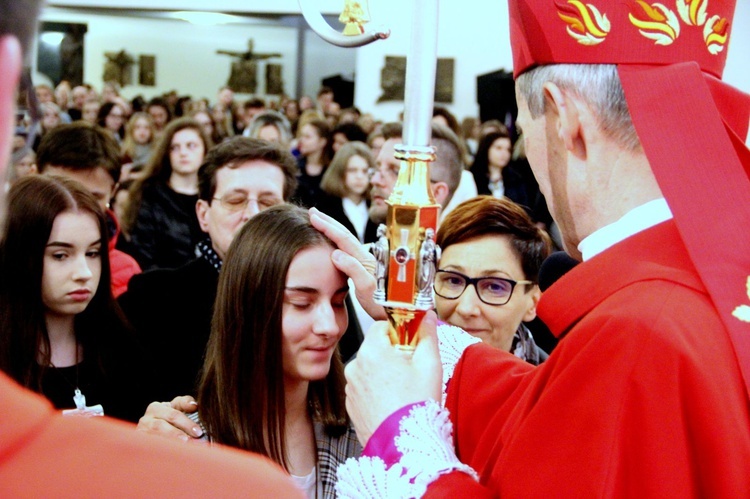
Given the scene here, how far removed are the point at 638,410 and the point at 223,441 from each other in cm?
103

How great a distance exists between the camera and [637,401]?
1.31m

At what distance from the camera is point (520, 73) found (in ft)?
5.57

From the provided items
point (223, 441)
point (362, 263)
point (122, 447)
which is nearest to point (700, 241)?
point (362, 263)

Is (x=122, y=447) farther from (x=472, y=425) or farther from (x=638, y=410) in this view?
(x=472, y=425)

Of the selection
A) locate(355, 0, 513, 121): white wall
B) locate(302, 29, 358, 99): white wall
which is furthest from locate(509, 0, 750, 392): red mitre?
locate(302, 29, 358, 99): white wall

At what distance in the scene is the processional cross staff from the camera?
143cm

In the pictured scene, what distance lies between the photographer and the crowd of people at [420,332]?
Answer: 130 cm

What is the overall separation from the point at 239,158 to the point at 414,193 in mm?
1852

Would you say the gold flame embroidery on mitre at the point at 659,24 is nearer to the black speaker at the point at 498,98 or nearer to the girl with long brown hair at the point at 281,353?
the girl with long brown hair at the point at 281,353

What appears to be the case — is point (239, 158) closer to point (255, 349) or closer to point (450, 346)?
point (255, 349)

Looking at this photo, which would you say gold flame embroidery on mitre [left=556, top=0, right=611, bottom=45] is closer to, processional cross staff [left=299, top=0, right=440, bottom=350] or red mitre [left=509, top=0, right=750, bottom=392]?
red mitre [left=509, top=0, right=750, bottom=392]

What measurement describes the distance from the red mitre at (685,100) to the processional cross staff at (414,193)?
27 centimetres

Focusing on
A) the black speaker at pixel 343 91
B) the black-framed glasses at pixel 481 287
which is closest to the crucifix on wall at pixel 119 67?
the black speaker at pixel 343 91

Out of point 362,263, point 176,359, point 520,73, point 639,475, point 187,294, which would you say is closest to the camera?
point 639,475
